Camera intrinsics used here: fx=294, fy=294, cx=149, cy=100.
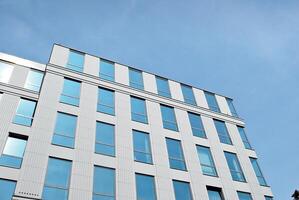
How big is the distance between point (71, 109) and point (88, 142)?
3024 millimetres

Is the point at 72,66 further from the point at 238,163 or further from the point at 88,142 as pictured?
the point at 238,163

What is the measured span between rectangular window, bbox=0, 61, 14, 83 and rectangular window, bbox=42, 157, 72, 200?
841 cm

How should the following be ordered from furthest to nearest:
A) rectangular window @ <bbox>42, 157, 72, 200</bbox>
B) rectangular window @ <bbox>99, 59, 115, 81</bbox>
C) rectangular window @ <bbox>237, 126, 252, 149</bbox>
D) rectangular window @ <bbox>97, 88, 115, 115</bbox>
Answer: rectangular window @ <bbox>237, 126, 252, 149</bbox> → rectangular window @ <bbox>99, 59, 115, 81</bbox> → rectangular window @ <bbox>97, 88, 115, 115</bbox> → rectangular window @ <bbox>42, 157, 72, 200</bbox>

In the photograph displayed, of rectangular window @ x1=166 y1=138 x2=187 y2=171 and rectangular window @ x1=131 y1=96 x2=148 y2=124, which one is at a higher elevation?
rectangular window @ x1=131 y1=96 x2=148 y2=124

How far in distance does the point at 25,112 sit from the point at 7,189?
623 centimetres

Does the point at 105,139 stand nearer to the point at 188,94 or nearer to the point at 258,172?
the point at 188,94

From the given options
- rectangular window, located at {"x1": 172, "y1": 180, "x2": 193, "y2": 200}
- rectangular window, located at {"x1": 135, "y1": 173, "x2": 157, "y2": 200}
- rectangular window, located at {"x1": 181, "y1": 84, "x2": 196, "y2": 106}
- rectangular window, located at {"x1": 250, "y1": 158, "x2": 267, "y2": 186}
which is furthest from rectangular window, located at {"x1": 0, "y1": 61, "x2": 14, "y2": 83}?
rectangular window, located at {"x1": 250, "y1": 158, "x2": 267, "y2": 186}

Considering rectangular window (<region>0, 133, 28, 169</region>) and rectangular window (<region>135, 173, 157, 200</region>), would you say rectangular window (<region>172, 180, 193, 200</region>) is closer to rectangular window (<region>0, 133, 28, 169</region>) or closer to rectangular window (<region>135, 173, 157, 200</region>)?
rectangular window (<region>135, 173, 157, 200</region>)

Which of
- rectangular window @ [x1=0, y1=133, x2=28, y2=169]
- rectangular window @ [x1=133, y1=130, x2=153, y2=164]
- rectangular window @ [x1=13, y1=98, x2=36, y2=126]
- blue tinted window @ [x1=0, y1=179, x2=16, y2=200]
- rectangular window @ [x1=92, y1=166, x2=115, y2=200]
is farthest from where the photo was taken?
rectangular window @ [x1=133, y1=130, x2=153, y2=164]

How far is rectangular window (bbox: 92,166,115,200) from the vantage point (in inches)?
672

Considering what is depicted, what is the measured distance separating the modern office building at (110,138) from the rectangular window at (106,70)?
0.31 feet

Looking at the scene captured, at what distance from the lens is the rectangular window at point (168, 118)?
23.9m

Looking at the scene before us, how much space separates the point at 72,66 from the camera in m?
24.2

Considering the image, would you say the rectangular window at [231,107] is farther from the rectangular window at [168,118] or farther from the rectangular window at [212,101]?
the rectangular window at [168,118]
